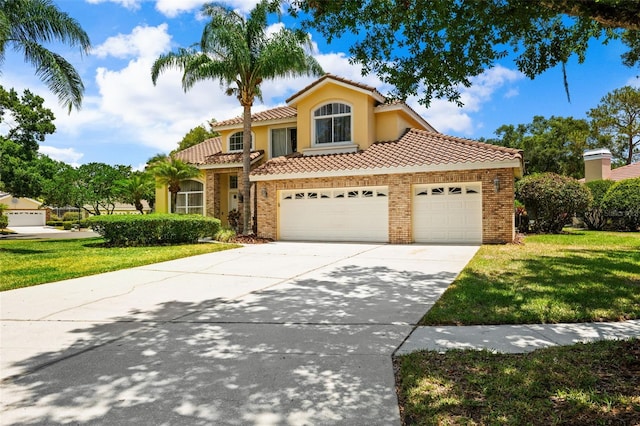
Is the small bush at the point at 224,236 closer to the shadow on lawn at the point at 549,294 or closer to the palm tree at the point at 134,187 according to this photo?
the shadow on lawn at the point at 549,294

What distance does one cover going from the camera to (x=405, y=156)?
16.0 metres

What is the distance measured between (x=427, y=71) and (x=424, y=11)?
0.89 meters

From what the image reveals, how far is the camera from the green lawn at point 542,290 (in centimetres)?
512

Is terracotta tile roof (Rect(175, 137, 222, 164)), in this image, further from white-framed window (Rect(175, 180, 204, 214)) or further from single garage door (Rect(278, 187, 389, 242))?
single garage door (Rect(278, 187, 389, 242))

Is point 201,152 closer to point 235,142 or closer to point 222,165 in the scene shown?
point 235,142

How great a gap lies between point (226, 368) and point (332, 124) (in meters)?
16.4

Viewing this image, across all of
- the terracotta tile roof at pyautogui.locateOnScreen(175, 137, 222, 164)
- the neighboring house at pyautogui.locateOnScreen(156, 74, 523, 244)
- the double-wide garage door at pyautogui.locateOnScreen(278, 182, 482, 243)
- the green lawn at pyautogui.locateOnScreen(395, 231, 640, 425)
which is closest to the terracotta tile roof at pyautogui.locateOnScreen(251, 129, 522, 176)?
the neighboring house at pyautogui.locateOnScreen(156, 74, 523, 244)

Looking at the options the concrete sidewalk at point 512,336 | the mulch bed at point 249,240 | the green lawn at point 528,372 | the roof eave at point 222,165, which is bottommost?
the concrete sidewalk at point 512,336

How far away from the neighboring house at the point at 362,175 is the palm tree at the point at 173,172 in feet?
2.77

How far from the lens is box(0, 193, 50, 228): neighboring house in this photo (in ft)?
166

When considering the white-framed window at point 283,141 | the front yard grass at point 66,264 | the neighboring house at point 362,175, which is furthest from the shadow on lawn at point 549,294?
the white-framed window at point 283,141

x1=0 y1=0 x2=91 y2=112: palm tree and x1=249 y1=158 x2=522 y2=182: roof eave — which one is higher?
x1=0 y1=0 x2=91 y2=112: palm tree

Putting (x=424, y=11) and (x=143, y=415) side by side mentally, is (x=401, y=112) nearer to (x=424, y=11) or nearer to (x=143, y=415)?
(x=424, y=11)

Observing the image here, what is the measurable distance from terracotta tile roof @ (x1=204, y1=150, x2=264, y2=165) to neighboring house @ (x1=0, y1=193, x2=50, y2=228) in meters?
42.8
